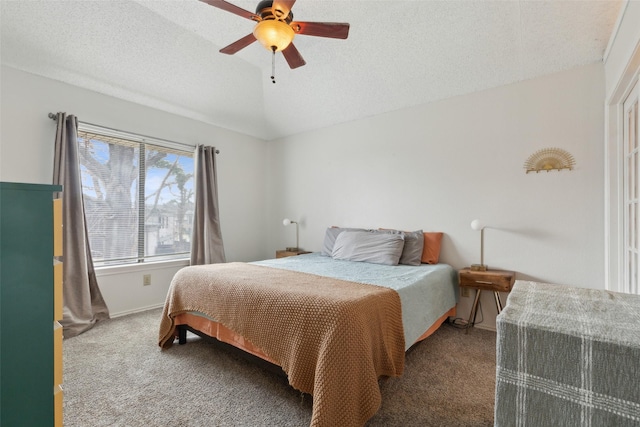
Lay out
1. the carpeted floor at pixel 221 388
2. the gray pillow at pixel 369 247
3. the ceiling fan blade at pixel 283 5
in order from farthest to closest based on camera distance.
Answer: the gray pillow at pixel 369 247 → the ceiling fan blade at pixel 283 5 → the carpeted floor at pixel 221 388

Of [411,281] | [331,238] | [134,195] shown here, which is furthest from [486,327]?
[134,195]

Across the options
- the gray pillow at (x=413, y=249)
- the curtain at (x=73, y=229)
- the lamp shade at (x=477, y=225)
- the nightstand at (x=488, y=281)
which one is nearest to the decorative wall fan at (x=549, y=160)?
the lamp shade at (x=477, y=225)

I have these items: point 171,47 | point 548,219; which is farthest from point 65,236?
point 548,219

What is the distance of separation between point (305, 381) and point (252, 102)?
366 centimetres

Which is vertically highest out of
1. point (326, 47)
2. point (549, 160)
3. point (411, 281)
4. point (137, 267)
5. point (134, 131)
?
point (326, 47)

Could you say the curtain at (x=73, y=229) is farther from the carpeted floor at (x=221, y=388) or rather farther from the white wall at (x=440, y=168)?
the carpeted floor at (x=221, y=388)

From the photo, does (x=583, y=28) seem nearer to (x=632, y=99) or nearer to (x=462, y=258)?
(x=632, y=99)

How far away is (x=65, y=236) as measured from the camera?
2.76 metres

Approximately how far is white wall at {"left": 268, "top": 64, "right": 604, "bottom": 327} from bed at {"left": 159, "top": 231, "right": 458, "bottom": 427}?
0.83 m

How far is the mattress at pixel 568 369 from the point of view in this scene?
67 cm

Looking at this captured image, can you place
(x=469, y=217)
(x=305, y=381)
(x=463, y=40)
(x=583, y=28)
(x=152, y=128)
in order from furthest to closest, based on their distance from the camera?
(x=152, y=128) → (x=469, y=217) → (x=463, y=40) → (x=583, y=28) → (x=305, y=381)

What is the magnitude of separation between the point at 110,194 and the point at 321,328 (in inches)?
120

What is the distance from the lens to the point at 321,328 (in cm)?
147

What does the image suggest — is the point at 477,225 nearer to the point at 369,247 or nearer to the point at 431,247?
the point at 431,247
